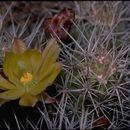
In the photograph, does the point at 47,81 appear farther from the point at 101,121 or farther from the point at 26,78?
the point at 101,121

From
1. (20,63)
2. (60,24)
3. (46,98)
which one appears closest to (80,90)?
(46,98)

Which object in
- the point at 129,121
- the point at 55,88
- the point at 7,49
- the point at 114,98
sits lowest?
the point at 129,121

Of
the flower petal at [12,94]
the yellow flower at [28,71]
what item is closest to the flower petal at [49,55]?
the yellow flower at [28,71]

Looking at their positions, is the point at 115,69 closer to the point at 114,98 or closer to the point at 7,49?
the point at 114,98

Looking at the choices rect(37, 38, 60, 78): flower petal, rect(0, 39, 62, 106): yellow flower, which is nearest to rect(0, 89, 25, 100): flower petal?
rect(0, 39, 62, 106): yellow flower

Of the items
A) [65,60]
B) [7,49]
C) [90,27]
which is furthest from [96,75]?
[90,27]

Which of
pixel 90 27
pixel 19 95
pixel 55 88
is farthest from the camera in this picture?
pixel 90 27

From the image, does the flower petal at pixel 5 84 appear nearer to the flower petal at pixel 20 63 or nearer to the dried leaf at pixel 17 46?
the flower petal at pixel 20 63
